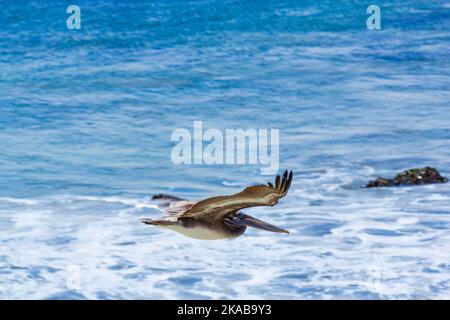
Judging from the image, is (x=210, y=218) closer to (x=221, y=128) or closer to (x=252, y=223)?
(x=252, y=223)

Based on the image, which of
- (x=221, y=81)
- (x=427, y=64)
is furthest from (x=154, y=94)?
(x=427, y=64)

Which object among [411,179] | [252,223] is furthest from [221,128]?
[252,223]

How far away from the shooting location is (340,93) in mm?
25641

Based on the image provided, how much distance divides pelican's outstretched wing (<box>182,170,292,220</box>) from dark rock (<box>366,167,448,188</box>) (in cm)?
809

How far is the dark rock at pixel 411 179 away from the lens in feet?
59.9

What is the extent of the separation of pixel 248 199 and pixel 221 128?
42.9 ft

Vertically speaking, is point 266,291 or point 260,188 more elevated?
point 260,188

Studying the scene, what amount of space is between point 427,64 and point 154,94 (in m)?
5.78

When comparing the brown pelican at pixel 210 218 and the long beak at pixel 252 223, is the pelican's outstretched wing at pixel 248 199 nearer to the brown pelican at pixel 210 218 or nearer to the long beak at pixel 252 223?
the brown pelican at pixel 210 218

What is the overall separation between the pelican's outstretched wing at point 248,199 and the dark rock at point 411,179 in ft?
26.5

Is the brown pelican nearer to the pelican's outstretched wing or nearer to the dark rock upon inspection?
the pelican's outstretched wing

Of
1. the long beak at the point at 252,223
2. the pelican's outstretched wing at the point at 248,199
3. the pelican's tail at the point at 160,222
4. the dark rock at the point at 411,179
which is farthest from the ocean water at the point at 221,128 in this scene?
the pelican's tail at the point at 160,222

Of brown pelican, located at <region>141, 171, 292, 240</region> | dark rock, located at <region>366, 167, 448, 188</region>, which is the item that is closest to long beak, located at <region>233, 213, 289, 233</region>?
brown pelican, located at <region>141, 171, 292, 240</region>

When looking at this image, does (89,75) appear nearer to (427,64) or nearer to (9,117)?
(9,117)
